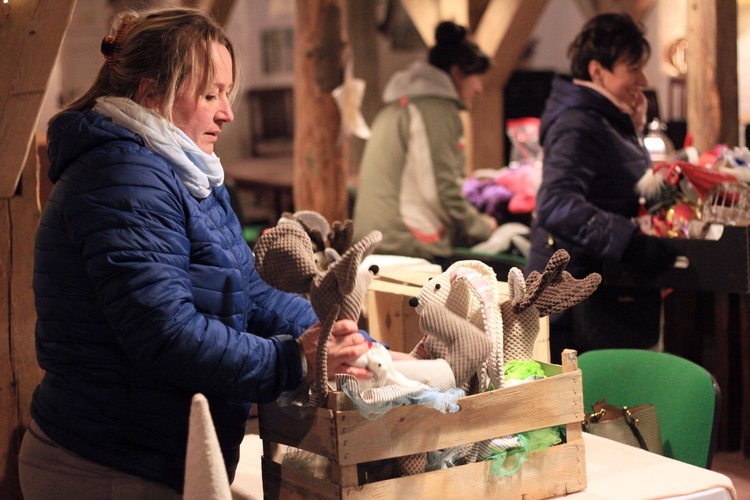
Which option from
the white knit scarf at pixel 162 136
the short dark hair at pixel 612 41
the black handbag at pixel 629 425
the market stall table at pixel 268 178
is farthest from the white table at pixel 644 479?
the market stall table at pixel 268 178

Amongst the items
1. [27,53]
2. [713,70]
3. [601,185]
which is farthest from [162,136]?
[713,70]

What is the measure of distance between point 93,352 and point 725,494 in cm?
120

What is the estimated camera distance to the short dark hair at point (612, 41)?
3230 mm

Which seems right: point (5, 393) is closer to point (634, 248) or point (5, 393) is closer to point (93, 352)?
point (93, 352)

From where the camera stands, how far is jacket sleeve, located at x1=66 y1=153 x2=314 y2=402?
1455mm

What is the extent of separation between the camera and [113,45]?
1.65m

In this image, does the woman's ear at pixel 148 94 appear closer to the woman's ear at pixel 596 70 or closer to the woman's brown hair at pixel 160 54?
the woman's brown hair at pixel 160 54

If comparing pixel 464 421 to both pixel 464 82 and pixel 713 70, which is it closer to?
pixel 464 82

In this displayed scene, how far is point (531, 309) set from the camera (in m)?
1.78

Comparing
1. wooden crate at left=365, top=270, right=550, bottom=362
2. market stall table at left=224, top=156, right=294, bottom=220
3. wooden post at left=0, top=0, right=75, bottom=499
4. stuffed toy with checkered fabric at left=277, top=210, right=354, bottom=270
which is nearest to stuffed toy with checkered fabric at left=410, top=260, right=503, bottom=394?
wooden crate at left=365, top=270, right=550, bottom=362

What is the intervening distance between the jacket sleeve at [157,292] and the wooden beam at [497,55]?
5480 millimetres

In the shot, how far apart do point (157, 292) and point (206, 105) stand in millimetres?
381

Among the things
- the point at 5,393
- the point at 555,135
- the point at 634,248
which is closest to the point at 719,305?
the point at 634,248

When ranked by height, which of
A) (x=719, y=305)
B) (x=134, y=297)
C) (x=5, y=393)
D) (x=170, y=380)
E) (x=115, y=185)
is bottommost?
(x=719, y=305)
